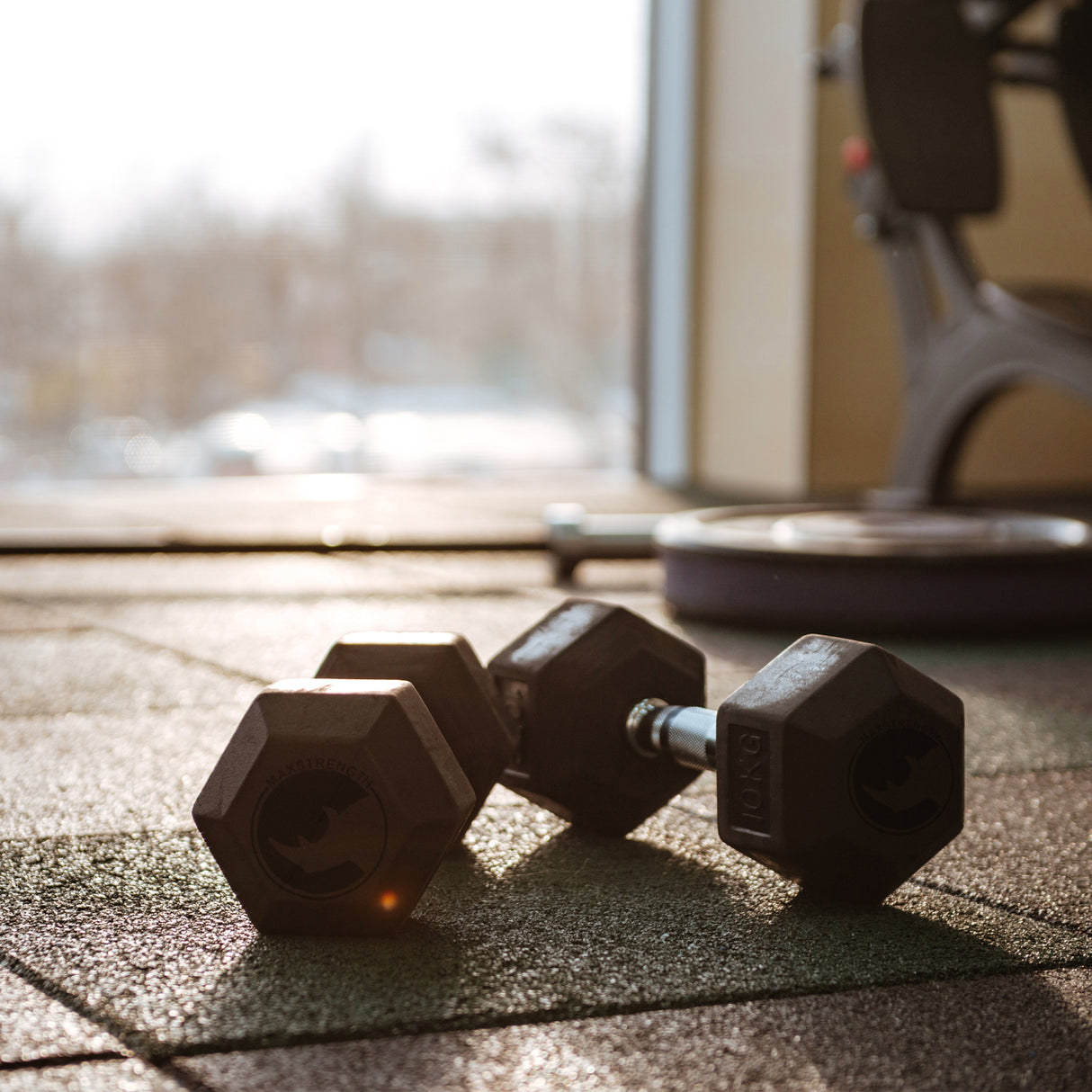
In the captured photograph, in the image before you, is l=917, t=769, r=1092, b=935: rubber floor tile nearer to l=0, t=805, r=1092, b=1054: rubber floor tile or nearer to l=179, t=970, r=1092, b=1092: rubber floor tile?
l=0, t=805, r=1092, b=1054: rubber floor tile

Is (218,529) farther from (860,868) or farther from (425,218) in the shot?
(860,868)

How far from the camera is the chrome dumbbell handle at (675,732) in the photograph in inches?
33.1

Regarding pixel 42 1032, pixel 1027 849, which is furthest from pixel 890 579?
pixel 42 1032

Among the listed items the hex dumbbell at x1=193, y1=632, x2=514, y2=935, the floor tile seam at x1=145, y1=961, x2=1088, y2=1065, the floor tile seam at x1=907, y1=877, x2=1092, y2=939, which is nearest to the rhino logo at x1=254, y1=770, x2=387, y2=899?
the hex dumbbell at x1=193, y1=632, x2=514, y2=935

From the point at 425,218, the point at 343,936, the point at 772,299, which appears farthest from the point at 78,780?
the point at 425,218

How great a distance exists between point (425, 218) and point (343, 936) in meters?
4.55

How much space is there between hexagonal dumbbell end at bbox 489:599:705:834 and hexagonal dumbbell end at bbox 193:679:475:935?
0.58ft

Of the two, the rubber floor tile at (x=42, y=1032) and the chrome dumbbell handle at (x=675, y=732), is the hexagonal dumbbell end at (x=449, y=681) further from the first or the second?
the rubber floor tile at (x=42, y=1032)

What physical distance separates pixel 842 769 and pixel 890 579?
42.3 inches

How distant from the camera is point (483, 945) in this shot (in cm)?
74

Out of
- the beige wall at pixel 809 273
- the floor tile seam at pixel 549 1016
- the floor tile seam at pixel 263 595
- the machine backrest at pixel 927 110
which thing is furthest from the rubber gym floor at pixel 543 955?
the beige wall at pixel 809 273

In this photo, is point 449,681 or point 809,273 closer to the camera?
point 449,681

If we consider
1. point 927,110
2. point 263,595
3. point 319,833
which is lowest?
point 263,595

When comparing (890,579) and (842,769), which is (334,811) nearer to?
(842,769)
